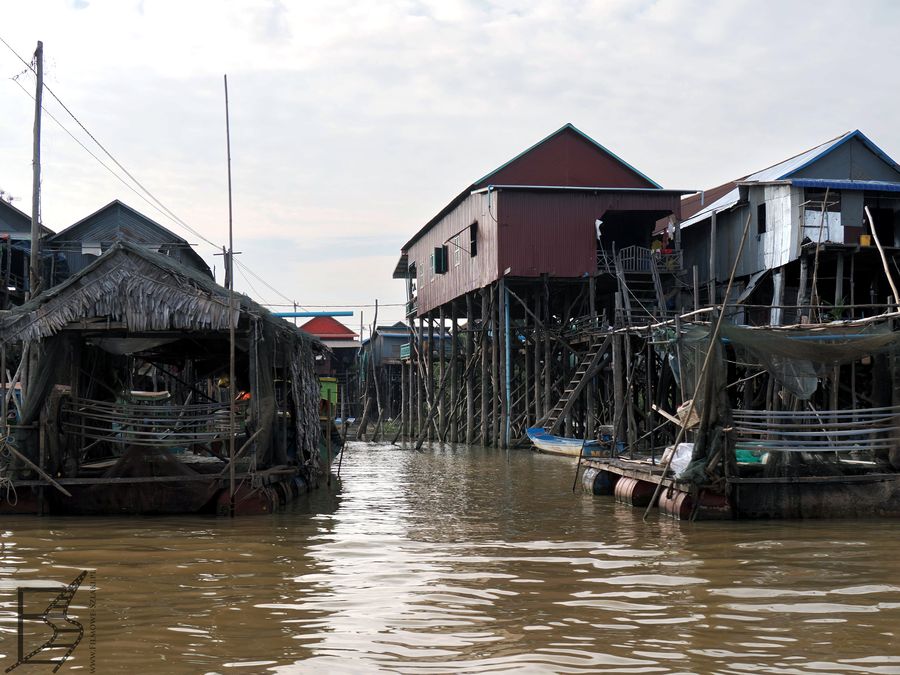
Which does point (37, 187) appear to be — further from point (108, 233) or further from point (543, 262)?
point (108, 233)

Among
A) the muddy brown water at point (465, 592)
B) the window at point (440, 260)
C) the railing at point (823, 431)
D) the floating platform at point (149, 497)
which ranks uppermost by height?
the window at point (440, 260)

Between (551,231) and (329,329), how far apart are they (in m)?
35.2

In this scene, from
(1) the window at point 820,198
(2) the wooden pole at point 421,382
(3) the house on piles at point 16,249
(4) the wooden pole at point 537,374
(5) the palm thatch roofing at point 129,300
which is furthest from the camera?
(2) the wooden pole at point 421,382

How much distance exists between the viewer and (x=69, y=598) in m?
7.30

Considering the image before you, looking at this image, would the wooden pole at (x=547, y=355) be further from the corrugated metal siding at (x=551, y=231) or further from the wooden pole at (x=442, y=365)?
the wooden pole at (x=442, y=365)

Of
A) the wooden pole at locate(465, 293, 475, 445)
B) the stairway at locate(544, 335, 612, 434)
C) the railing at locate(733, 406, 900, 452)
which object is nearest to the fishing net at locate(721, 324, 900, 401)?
the railing at locate(733, 406, 900, 452)

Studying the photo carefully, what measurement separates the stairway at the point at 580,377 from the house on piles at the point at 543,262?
0.67 metres

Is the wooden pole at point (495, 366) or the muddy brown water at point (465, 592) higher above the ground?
the wooden pole at point (495, 366)

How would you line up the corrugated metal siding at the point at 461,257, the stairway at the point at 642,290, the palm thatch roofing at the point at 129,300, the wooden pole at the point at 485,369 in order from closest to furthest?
1. the palm thatch roofing at the point at 129,300
2. the stairway at the point at 642,290
3. the corrugated metal siding at the point at 461,257
4. the wooden pole at the point at 485,369

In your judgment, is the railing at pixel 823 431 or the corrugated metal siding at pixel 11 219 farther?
the corrugated metal siding at pixel 11 219

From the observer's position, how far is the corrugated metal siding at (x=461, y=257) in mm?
26562

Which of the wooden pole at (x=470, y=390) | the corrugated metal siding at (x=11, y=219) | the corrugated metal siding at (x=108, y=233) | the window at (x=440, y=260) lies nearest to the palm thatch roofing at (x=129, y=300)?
the wooden pole at (x=470, y=390)

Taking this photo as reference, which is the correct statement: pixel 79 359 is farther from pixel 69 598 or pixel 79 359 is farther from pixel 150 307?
pixel 69 598

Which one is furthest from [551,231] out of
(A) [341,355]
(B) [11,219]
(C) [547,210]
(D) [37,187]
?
(A) [341,355]
